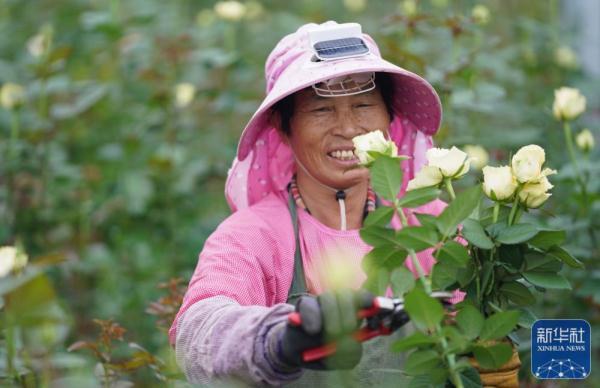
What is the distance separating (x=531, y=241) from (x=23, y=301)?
75 cm

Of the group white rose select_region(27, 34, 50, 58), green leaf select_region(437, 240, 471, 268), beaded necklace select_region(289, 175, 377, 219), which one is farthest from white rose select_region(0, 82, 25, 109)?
green leaf select_region(437, 240, 471, 268)

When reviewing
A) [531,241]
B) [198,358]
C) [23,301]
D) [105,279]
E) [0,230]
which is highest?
[23,301]

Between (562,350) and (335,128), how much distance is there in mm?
620

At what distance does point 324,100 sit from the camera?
201 centimetres

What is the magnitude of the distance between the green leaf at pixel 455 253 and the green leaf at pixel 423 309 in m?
0.12

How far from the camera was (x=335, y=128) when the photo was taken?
6.60ft

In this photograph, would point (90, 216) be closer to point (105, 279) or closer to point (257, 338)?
point (105, 279)

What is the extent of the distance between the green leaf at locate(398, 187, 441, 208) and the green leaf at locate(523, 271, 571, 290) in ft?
0.69

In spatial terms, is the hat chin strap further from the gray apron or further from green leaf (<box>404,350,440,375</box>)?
green leaf (<box>404,350,440,375</box>)

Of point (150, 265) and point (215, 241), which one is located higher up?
point (215, 241)

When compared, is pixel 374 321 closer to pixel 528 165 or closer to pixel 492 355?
pixel 492 355

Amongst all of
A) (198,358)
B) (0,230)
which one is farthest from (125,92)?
(198,358)

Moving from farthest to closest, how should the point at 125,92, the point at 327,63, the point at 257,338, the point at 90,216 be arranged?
1. the point at 125,92
2. the point at 90,216
3. the point at 327,63
4. the point at 257,338

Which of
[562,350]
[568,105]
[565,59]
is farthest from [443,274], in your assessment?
[565,59]
